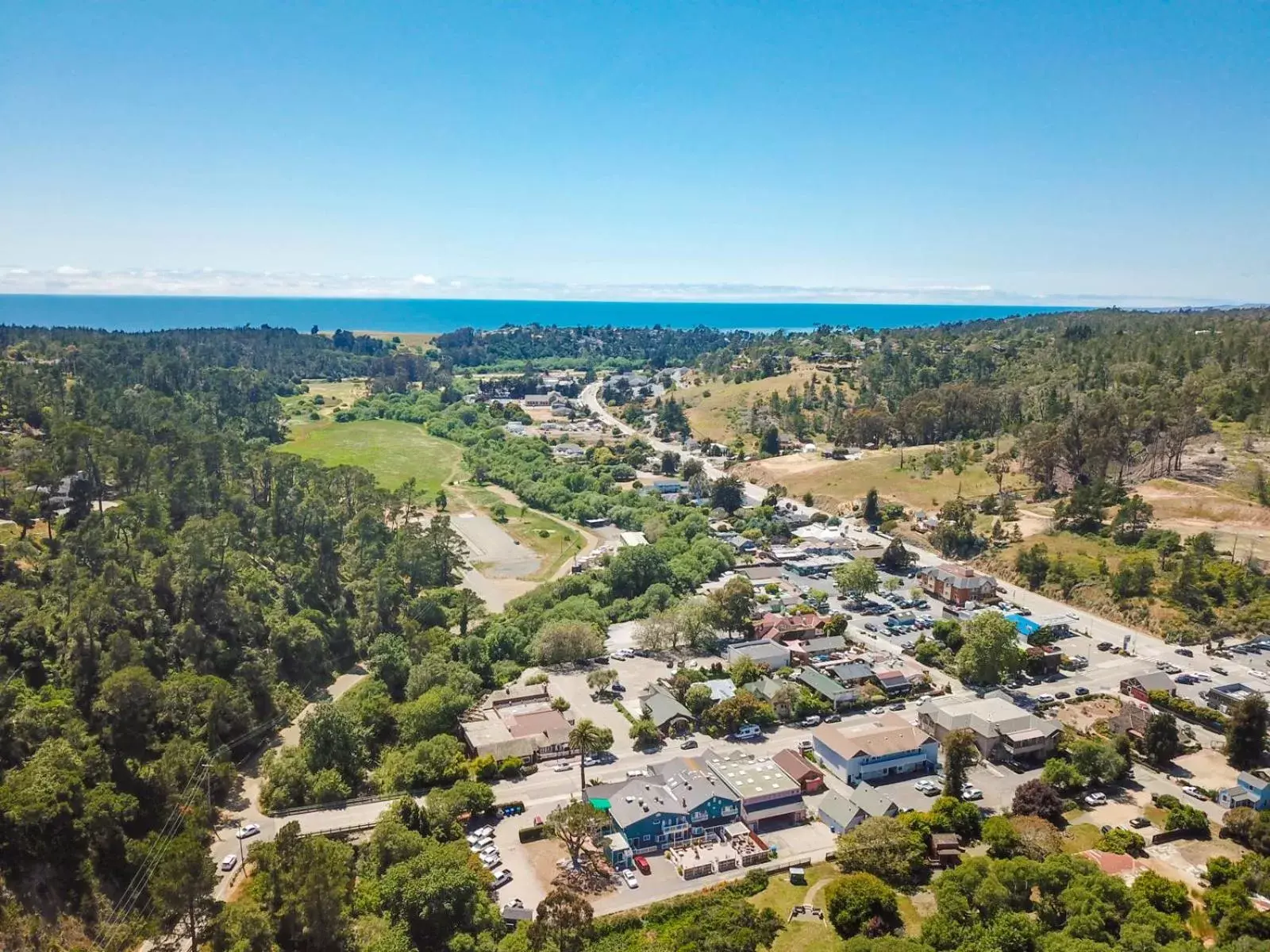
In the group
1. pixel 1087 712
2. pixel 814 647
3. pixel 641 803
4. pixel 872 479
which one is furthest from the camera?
pixel 872 479

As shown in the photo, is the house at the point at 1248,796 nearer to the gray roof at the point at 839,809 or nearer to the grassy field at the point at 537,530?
the gray roof at the point at 839,809

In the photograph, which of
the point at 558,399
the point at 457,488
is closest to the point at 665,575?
the point at 457,488

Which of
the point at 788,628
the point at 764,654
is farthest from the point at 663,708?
the point at 788,628

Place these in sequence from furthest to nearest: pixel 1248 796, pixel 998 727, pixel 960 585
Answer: pixel 960 585, pixel 998 727, pixel 1248 796

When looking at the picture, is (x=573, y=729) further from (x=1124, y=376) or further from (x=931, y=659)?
(x=1124, y=376)

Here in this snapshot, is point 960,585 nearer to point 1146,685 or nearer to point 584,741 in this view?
point 1146,685

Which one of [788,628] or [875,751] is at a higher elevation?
[875,751]

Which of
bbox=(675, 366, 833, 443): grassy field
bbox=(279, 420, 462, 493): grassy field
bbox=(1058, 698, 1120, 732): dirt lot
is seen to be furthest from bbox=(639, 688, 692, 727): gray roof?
bbox=(675, 366, 833, 443): grassy field
